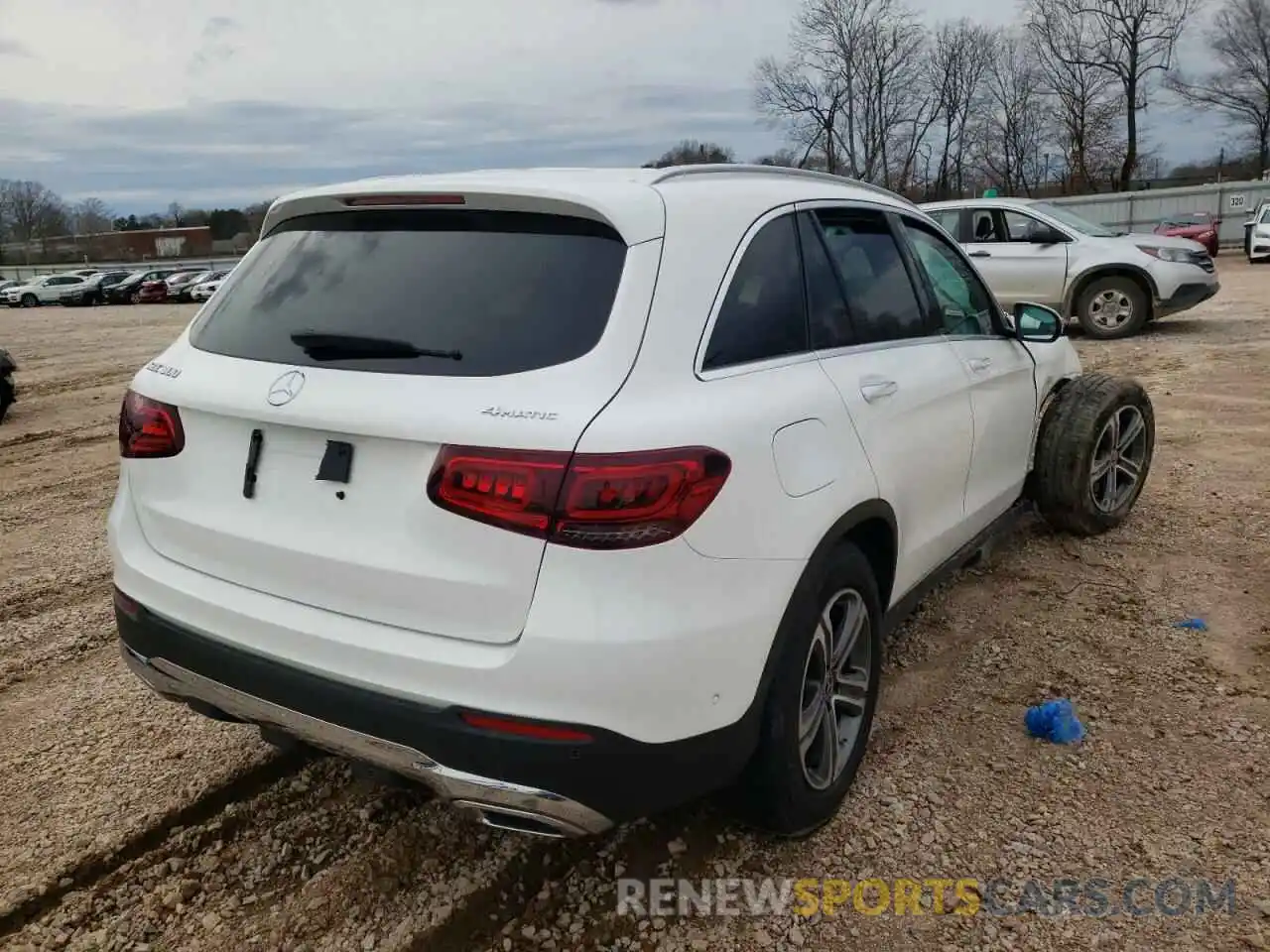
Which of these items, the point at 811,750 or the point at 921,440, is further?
the point at 921,440

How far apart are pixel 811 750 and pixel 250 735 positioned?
195 cm

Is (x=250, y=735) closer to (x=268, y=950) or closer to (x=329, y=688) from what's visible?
(x=268, y=950)

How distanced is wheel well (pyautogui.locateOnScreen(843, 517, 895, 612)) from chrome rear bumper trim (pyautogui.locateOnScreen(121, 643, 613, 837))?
1.10 meters

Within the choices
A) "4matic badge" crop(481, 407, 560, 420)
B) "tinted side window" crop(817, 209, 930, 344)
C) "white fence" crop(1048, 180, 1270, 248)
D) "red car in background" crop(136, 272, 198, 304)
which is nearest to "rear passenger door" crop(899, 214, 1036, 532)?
"tinted side window" crop(817, 209, 930, 344)

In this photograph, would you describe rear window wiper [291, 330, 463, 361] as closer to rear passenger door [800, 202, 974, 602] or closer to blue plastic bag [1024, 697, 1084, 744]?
rear passenger door [800, 202, 974, 602]

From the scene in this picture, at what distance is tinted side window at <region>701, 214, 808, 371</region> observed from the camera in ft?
7.90

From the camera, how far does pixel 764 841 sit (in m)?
2.78

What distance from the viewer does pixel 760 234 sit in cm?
265

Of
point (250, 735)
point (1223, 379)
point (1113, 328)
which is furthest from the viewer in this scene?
point (1113, 328)

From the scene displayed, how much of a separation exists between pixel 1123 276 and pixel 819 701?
11.2 metres

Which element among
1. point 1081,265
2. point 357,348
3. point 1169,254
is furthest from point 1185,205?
point 357,348

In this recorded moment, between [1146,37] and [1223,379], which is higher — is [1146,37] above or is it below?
above

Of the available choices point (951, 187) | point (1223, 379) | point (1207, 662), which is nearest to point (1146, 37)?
point (951, 187)

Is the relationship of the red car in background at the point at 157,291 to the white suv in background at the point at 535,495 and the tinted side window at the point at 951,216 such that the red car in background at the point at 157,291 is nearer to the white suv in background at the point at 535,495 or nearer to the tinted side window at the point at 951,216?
the tinted side window at the point at 951,216
